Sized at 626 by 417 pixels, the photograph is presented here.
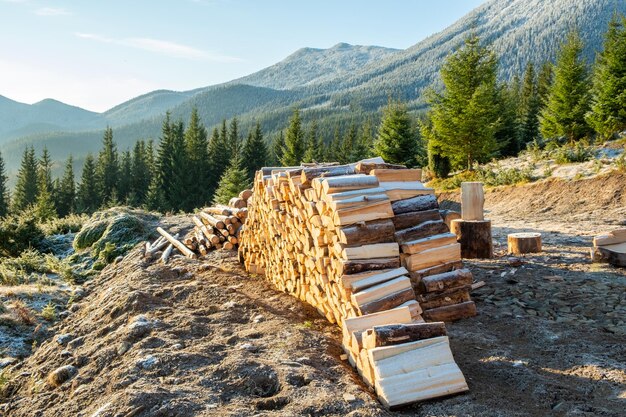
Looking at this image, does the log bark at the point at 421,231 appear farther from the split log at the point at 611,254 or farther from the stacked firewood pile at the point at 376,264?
the split log at the point at 611,254

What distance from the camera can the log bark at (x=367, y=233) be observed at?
4.84m

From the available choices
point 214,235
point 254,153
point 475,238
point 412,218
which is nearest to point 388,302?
point 412,218

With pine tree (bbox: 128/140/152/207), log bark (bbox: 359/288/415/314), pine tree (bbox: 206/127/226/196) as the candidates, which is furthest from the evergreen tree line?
log bark (bbox: 359/288/415/314)

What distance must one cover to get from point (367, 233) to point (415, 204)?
3.21ft

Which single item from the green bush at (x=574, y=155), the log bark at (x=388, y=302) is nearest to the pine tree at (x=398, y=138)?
the green bush at (x=574, y=155)

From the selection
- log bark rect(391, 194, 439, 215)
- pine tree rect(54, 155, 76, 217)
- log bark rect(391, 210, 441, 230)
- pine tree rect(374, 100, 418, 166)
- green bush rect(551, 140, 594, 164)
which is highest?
pine tree rect(374, 100, 418, 166)

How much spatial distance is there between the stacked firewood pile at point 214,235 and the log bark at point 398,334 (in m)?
5.41

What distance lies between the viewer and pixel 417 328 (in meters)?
3.79

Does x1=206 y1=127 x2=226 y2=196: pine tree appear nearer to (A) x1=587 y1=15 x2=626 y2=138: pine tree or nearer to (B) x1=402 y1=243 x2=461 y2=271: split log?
(A) x1=587 y1=15 x2=626 y2=138: pine tree

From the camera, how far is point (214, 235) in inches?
360

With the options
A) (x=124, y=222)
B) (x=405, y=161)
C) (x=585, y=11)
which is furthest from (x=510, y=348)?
(x=585, y=11)

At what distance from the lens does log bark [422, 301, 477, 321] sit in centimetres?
529

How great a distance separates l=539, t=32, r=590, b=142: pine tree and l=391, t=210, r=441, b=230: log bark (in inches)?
855

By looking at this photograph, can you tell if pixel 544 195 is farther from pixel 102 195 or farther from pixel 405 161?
pixel 102 195
